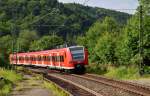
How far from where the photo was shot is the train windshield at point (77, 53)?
4353 centimetres

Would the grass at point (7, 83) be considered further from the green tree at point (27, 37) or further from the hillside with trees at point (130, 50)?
the green tree at point (27, 37)

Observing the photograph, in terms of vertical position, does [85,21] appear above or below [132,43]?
above

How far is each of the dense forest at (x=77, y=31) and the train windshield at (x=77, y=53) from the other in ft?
13.6

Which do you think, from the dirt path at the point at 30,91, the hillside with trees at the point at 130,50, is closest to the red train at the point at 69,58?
the hillside with trees at the point at 130,50

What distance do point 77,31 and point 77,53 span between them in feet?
378

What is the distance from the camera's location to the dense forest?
51750mm

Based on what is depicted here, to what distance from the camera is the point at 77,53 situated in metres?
→ 43.7

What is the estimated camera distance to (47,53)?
5681 cm

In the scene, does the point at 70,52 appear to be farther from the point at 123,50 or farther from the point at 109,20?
the point at 109,20

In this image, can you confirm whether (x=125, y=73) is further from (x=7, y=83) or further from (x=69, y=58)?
(x=7, y=83)

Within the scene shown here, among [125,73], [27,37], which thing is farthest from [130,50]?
[27,37]

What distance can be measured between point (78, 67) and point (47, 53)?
46.5 ft

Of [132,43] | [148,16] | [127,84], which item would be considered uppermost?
[148,16]

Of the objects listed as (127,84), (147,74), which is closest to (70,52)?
(147,74)
